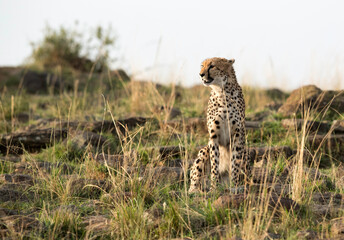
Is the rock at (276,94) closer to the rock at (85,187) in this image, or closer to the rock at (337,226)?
the rock at (85,187)

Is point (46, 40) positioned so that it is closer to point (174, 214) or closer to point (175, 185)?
point (175, 185)

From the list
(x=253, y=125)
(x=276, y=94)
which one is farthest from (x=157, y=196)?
(x=276, y=94)

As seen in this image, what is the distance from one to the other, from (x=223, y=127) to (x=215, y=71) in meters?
0.49

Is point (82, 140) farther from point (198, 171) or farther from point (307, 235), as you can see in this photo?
point (307, 235)

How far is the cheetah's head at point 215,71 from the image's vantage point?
4.21 m

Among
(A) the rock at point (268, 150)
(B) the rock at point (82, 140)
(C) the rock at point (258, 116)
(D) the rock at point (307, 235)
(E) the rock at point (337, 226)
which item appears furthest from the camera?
(C) the rock at point (258, 116)

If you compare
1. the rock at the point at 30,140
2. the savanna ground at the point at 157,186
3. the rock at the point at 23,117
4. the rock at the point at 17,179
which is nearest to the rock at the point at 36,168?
the savanna ground at the point at 157,186

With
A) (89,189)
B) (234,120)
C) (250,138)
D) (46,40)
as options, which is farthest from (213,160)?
(46,40)

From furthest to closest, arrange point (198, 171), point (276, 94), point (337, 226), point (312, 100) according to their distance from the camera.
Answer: point (276, 94) < point (312, 100) < point (198, 171) < point (337, 226)

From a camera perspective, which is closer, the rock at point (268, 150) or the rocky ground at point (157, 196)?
the rocky ground at point (157, 196)

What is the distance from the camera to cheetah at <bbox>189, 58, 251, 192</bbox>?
427 centimetres

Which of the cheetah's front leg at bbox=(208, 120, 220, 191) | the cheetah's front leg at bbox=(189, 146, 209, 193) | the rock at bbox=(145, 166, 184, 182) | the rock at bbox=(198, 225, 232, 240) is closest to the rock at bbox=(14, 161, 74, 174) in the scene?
the rock at bbox=(145, 166, 184, 182)

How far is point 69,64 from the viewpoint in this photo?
14828 mm

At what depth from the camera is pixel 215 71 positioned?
14.0 feet
